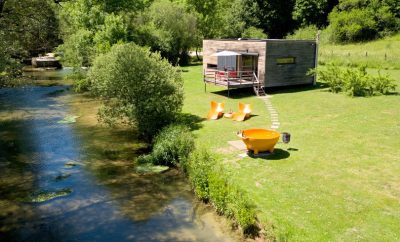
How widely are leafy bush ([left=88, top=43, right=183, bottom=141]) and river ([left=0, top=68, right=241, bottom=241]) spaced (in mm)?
1883

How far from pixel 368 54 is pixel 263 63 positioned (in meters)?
23.1

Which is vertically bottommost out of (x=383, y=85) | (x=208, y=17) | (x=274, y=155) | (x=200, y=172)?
(x=200, y=172)

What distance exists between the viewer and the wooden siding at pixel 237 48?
31.7 metres

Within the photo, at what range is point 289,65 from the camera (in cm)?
3312

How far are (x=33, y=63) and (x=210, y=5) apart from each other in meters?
31.7

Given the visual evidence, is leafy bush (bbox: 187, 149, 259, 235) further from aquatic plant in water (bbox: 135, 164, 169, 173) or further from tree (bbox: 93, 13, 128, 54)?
tree (bbox: 93, 13, 128, 54)

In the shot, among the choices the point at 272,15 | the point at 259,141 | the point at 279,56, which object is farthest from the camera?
the point at 272,15

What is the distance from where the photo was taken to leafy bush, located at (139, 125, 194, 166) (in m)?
18.0

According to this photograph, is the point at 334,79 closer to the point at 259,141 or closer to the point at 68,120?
the point at 259,141

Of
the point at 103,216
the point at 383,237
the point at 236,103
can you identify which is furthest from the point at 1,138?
the point at 383,237

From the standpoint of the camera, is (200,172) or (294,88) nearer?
(200,172)

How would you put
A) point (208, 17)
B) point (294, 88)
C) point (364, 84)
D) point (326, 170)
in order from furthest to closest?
point (208, 17) → point (294, 88) → point (364, 84) → point (326, 170)

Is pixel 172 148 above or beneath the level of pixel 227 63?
beneath

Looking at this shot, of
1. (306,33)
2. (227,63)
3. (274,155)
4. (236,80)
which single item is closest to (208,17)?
(306,33)
